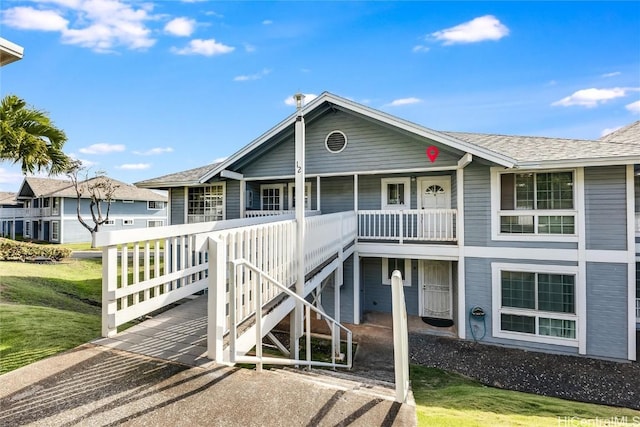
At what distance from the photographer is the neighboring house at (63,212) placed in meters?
26.4

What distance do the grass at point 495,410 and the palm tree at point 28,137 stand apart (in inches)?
416

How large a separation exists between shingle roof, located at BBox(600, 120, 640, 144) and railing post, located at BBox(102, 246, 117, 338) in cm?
1496

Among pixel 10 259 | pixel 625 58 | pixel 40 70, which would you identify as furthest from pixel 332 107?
pixel 10 259

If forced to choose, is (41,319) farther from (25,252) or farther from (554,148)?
(25,252)

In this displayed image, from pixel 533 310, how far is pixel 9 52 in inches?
445

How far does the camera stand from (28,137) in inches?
311

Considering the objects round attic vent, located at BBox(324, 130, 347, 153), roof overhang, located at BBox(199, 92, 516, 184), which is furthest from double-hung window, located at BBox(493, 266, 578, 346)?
round attic vent, located at BBox(324, 130, 347, 153)

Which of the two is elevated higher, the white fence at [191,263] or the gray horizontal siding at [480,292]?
the white fence at [191,263]

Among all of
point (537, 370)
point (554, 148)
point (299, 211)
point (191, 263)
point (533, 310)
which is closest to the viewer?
point (191, 263)

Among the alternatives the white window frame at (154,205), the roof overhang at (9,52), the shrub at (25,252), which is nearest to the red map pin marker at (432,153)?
the roof overhang at (9,52)

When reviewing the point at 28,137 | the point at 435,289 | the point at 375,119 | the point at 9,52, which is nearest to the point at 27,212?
the point at 28,137

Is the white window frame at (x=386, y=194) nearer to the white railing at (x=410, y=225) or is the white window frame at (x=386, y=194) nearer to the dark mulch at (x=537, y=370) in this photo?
the white railing at (x=410, y=225)

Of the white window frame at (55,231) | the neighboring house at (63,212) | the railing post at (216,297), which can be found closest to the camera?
the railing post at (216,297)

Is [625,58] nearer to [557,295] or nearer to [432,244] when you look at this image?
[557,295]
